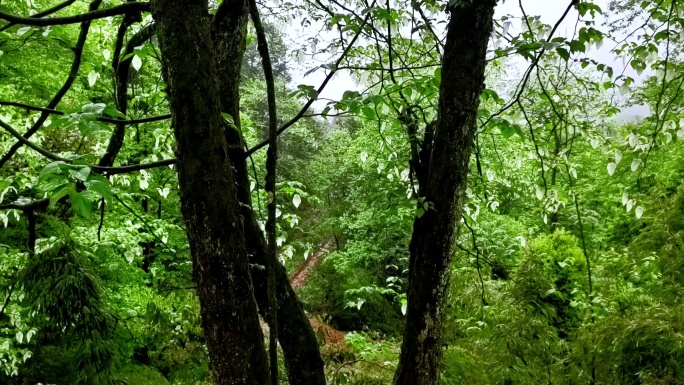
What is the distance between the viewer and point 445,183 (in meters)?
1.52

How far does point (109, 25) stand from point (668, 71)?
3114 mm

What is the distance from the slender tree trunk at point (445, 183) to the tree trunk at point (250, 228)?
21.8 inches

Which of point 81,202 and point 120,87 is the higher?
point 120,87

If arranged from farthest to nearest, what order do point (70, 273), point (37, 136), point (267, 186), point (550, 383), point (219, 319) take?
point (37, 136) → point (550, 383) → point (70, 273) → point (267, 186) → point (219, 319)

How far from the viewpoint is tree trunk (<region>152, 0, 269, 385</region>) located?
106 centimetres

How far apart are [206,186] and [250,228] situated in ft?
2.80

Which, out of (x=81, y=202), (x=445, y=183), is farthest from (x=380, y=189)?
(x=81, y=202)

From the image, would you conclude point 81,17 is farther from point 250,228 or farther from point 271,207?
point 250,228

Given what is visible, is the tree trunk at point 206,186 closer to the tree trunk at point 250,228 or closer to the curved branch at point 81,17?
the curved branch at point 81,17

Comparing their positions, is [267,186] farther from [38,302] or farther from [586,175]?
[586,175]

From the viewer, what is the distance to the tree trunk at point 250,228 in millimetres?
1672

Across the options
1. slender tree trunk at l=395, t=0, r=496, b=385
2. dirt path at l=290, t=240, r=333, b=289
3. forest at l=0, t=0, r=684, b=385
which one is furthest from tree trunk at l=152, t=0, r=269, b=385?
dirt path at l=290, t=240, r=333, b=289

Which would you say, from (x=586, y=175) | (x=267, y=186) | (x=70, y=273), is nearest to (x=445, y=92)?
(x=267, y=186)

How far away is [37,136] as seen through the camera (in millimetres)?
4465
